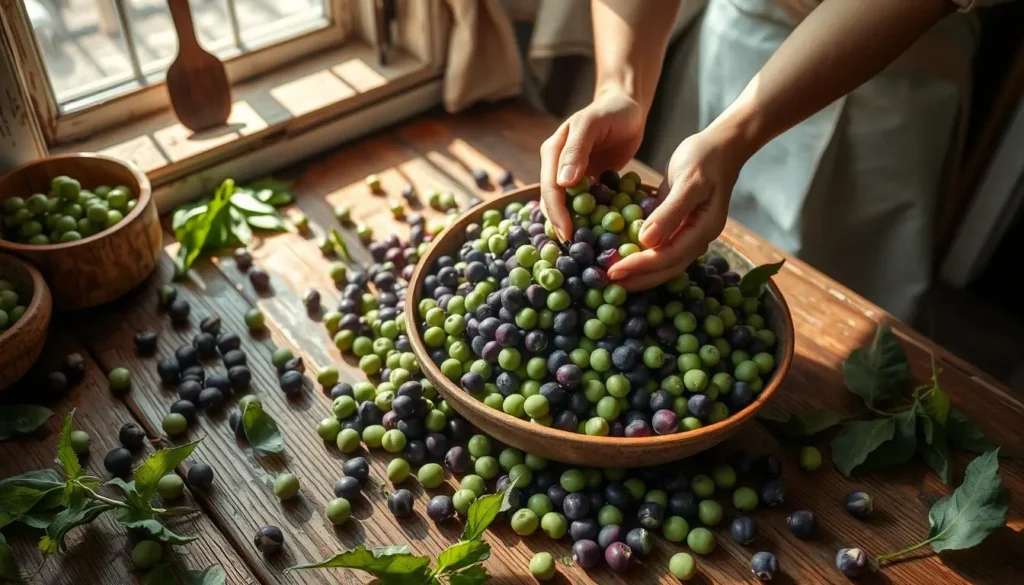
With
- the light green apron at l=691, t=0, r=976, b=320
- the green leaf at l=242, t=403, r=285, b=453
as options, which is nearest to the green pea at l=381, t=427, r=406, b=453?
the green leaf at l=242, t=403, r=285, b=453

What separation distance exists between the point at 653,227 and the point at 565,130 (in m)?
0.20

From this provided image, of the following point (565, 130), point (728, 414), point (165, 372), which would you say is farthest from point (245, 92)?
point (728, 414)

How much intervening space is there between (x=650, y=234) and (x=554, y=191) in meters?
0.14

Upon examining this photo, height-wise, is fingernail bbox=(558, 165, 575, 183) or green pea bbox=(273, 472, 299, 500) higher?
fingernail bbox=(558, 165, 575, 183)

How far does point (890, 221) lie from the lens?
1.73m

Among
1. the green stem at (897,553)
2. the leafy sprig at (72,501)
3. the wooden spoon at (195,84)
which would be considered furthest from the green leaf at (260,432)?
the green stem at (897,553)

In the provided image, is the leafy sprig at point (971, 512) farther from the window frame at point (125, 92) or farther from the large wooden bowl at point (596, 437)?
the window frame at point (125, 92)

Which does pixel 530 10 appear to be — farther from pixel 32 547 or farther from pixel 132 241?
pixel 32 547

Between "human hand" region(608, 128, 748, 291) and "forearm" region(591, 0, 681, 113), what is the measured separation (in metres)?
0.23

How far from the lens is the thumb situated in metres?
1.08

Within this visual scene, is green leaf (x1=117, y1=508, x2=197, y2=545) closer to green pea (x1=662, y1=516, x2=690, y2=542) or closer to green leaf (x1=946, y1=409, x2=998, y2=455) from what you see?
green pea (x1=662, y1=516, x2=690, y2=542)

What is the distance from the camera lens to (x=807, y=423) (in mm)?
1126

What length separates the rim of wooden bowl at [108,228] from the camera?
3.78ft

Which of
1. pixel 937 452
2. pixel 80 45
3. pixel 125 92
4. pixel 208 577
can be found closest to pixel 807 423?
pixel 937 452
